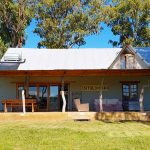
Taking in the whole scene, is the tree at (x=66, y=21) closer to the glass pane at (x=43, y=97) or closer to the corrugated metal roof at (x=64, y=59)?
the corrugated metal roof at (x=64, y=59)

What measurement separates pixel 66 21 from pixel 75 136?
2585 centimetres

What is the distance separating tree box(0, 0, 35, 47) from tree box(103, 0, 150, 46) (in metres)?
7.68

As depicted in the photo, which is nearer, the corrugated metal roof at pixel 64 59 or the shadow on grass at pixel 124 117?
the shadow on grass at pixel 124 117

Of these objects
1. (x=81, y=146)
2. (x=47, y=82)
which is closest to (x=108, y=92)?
(x=47, y=82)

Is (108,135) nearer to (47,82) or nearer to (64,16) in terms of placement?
(47,82)

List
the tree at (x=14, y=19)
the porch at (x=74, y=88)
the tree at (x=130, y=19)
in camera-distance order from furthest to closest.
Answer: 1. the tree at (x=130, y=19)
2. the tree at (x=14, y=19)
3. the porch at (x=74, y=88)

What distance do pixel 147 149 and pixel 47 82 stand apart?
1367 cm

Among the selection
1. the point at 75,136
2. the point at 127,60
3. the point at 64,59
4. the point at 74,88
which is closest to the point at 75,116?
the point at 74,88

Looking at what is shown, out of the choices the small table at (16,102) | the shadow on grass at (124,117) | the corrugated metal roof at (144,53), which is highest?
the corrugated metal roof at (144,53)

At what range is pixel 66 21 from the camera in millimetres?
37594

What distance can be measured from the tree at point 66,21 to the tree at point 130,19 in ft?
4.71

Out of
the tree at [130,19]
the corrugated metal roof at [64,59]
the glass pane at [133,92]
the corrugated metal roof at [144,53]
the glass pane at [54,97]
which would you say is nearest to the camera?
Answer: the glass pane at [133,92]

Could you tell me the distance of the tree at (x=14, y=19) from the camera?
1443 inches

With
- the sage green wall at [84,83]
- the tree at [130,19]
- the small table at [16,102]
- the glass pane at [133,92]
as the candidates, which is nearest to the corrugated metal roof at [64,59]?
the sage green wall at [84,83]
